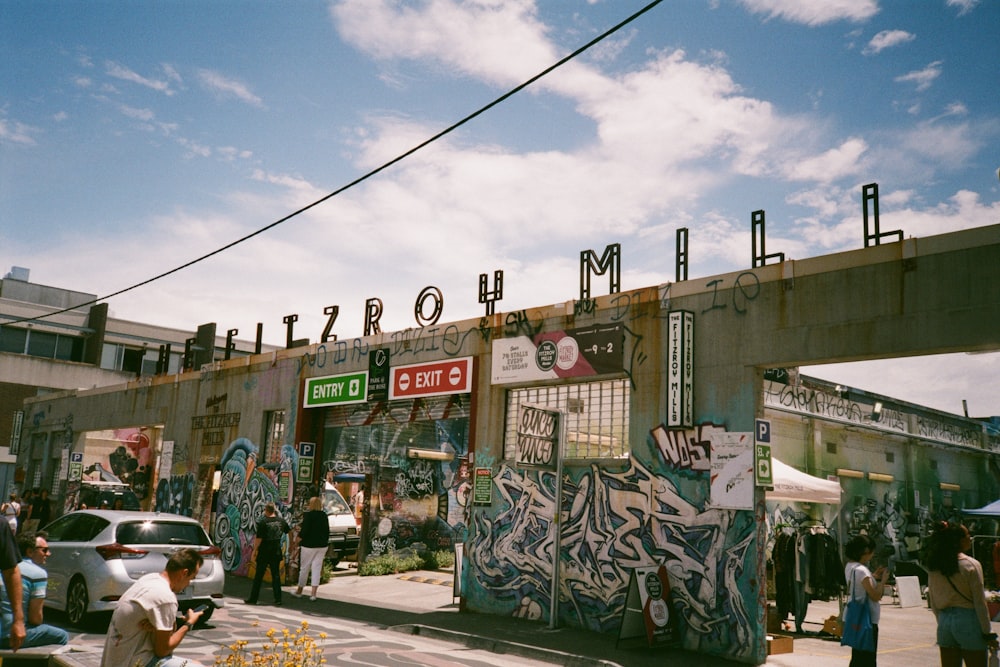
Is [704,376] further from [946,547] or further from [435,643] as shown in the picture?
[435,643]

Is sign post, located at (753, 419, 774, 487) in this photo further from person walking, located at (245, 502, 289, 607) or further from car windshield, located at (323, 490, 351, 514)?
car windshield, located at (323, 490, 351, 514)

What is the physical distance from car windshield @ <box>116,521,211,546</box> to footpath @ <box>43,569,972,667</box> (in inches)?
47.6

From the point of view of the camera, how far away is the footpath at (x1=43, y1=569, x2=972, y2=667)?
9.87m

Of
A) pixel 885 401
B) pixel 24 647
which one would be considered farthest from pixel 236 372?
pixel 885 401

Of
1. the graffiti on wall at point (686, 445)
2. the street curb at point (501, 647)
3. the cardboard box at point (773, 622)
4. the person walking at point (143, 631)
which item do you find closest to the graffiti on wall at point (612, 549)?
the graffiti on wall at point (686, 445)

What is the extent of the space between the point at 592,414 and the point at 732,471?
2.84 m

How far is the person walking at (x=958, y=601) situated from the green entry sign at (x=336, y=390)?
11.5m

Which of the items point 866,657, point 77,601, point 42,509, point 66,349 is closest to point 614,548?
point 866,657

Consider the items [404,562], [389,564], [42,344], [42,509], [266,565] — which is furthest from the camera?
[42,344]

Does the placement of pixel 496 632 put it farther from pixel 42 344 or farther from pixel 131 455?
pixel 42 344

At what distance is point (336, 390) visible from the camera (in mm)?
17141

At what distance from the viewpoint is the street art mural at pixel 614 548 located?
10.4 metres

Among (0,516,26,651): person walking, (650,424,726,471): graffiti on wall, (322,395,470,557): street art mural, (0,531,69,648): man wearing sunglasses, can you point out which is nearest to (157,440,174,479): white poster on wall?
(322,395,470,557): street art mural

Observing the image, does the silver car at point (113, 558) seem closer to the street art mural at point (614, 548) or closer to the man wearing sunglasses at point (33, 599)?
the man wearing sunglasses at point (33, 599)
